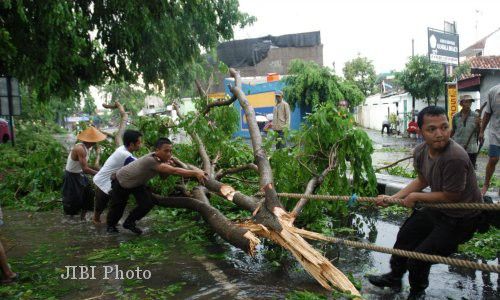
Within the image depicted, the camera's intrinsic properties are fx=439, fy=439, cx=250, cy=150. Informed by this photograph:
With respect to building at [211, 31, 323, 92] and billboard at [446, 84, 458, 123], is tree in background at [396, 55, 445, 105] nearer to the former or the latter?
billboard at [446, 84, 458, 123]

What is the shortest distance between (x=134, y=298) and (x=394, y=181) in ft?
17.2

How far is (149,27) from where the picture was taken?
35.4 feet

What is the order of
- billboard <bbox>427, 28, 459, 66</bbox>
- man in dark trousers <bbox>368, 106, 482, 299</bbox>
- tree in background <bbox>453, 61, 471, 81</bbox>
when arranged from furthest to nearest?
1. tree in background <bbox>453, 61, 471, 81</bbox>
2. billboard <bbox>427, 28, 459, 66</bbox>
3. man in dark trousers <bbox>368, 106, 482, 299</bbox>

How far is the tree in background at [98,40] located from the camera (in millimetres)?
7949

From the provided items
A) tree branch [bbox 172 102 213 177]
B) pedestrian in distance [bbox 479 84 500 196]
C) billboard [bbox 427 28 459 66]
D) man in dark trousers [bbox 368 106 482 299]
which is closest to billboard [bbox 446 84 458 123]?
billboard [bbox 427 28 459 66]

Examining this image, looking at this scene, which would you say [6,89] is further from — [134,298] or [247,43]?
[247,43]

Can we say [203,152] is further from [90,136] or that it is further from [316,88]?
[316,88]

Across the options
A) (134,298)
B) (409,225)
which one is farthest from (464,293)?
(134,298)

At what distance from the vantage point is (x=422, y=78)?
20.5m

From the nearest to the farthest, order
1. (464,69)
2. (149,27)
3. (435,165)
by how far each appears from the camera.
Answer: (435,165), (149,27), (464,69)

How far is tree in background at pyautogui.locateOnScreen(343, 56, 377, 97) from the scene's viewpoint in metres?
37.8

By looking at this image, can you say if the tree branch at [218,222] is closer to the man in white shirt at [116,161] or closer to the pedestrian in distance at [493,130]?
the man in white shirt at [116,161]

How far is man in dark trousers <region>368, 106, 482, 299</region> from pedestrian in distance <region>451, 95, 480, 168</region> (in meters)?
4.02

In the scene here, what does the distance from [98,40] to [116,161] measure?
564cm
